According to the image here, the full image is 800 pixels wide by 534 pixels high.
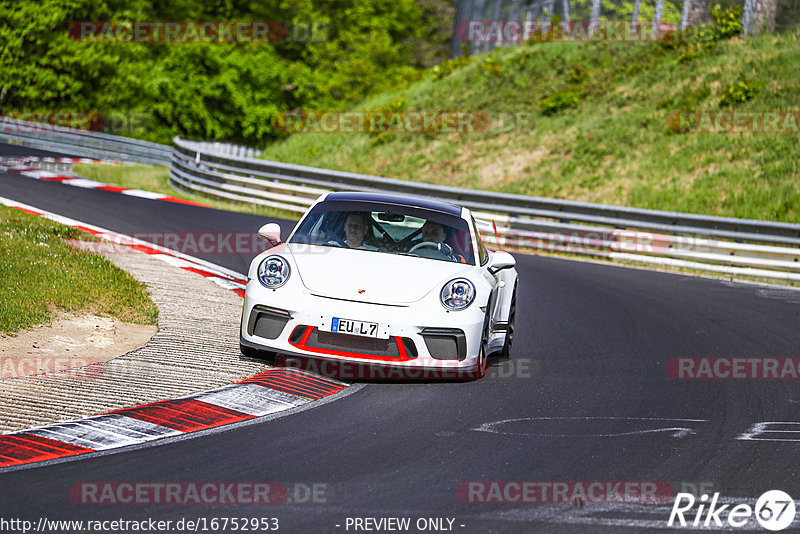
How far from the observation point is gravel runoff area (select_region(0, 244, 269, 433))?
6.05 m

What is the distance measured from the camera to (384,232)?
8531 mm

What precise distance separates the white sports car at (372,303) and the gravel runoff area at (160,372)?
0.44 metres

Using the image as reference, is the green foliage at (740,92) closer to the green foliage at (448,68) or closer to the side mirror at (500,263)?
the green foliage at (448,68)

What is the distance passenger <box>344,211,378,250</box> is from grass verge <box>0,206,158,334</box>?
200 centimetres

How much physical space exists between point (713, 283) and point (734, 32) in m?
18.3

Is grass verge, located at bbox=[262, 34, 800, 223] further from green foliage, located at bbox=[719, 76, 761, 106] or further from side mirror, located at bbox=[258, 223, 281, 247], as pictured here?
side mirror, located at bbox=[258, 223, 281, 247]

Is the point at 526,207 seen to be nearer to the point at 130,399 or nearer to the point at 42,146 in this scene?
the point at 130,399

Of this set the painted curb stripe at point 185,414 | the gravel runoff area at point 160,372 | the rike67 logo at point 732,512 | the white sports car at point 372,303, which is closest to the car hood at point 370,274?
the white sports car at point 372,303

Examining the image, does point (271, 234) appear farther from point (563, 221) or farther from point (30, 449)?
point (563, 221)

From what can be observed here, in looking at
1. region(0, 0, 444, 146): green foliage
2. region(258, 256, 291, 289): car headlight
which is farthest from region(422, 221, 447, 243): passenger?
region(0, 0, 444, 146): green foliage

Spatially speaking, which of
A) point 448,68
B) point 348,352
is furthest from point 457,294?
point 448,68

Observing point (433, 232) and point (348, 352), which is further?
point (433, 232)

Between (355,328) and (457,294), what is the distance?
2.83 feet

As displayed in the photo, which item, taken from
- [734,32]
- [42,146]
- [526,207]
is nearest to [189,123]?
[42,146]
